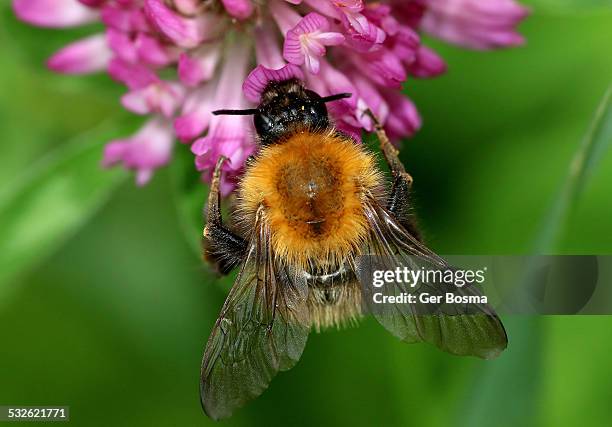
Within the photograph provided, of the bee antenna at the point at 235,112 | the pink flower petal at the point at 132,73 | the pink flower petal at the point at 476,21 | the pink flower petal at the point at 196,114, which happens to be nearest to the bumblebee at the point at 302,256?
the bee antenna at the point at 235,112

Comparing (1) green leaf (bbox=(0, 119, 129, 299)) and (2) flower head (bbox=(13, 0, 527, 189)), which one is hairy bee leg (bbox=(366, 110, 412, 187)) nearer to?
(2) flower head (bbox=(13, 0, 527, 189))

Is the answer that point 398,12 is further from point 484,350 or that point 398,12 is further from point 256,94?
point 484,350

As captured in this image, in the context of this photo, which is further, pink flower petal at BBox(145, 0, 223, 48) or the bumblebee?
pink flower petal at BBox(145, 0, 223, 48)

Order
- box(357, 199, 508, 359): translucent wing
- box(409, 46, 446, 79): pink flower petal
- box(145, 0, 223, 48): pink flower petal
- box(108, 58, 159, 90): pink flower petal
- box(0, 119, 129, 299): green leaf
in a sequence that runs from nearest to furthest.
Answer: box(357, 199, 508, 359): translucent wing, box(145, 0, 223, 48): pink flower petal, box(108, 58, 159, 90): pink flower petal, box(409, 46, 446, 79): pink flower petal, box(0, 119, 129, 299): green leaf

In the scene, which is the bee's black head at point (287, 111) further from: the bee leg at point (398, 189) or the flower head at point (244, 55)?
the bee leg at point (398, 189)

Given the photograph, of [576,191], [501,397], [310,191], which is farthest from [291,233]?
[501,397]

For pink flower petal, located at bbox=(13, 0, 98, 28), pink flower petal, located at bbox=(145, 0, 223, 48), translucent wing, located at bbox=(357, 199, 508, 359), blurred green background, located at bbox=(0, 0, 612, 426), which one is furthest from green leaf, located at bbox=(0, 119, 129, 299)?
translucent wing, located at bbox=(357, 199, 508, 359)
